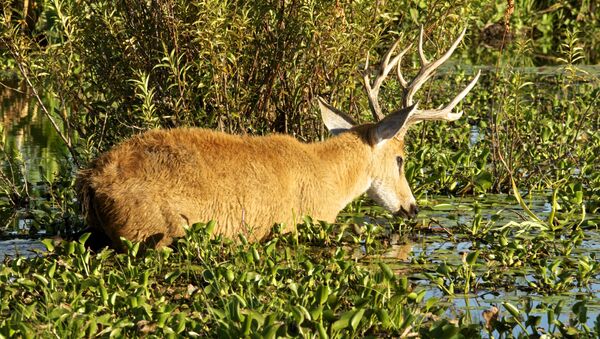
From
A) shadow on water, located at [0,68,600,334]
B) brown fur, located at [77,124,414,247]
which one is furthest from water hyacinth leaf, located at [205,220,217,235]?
shadow on water, located at [0,68,600,334]

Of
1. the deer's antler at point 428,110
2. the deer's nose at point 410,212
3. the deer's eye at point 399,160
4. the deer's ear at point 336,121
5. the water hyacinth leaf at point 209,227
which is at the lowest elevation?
the deer's nose at point 410,212

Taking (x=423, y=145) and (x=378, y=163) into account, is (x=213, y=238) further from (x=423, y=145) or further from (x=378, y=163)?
(x=423, y=145)

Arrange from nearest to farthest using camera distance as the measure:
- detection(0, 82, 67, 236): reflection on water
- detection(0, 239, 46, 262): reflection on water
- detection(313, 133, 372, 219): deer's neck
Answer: detection(0, 239, 46, 262): reflection on water
detection(313, 133, 372, 219): deer's neck
detection(0, 82, 67, 236): reflection on water

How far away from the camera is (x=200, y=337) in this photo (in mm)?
5719

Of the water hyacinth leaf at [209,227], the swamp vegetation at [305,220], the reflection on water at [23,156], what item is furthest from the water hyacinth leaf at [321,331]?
the reflection on water at [23,156]

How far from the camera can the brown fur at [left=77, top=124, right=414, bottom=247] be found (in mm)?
7332

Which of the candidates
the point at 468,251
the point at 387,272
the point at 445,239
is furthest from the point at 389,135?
the point at 387,272

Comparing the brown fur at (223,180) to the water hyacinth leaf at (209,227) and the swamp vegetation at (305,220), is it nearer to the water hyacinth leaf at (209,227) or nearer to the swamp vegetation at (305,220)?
the swamp vegetation at (305,220)

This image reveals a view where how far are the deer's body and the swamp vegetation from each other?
210 mm

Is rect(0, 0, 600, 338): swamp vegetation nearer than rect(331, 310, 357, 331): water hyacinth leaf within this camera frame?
No

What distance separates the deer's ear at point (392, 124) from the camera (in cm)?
850

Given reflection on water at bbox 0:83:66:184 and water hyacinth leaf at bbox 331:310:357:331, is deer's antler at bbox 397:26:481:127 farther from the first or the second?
water hyacinth leaf at bbox 331:310:357:331

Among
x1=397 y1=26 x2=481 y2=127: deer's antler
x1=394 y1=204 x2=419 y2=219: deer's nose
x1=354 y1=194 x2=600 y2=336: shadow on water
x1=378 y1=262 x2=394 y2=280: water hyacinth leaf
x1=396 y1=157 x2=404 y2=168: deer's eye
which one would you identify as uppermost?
x1=397 y1=26 x2=481 y2=127: deer's antler

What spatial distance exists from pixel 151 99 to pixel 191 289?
3.07 m
